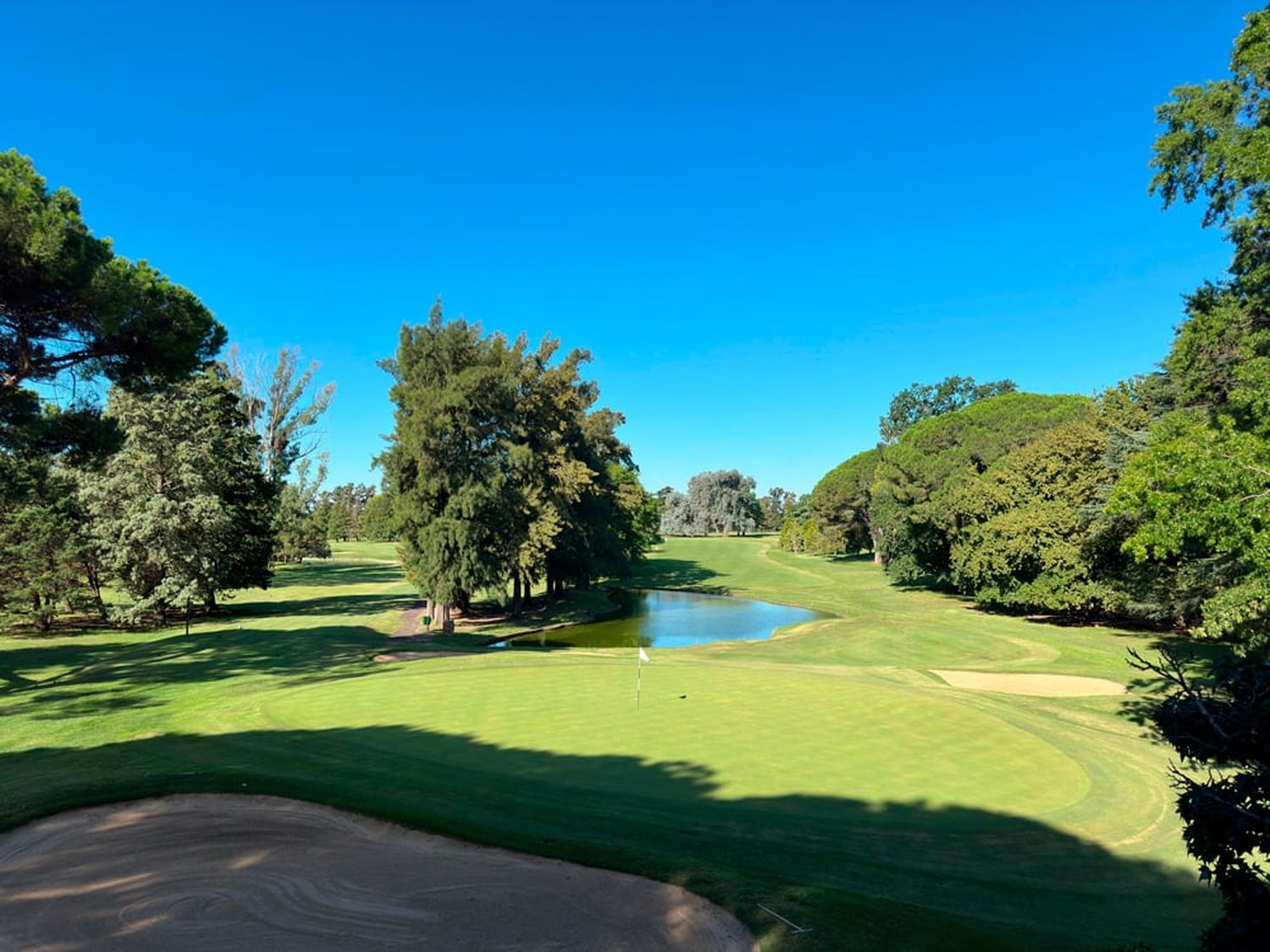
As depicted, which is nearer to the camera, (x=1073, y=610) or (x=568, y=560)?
(x=1073, y=610)

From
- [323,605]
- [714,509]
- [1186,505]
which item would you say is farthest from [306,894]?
[714,509]

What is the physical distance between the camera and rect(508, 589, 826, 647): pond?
120 feet

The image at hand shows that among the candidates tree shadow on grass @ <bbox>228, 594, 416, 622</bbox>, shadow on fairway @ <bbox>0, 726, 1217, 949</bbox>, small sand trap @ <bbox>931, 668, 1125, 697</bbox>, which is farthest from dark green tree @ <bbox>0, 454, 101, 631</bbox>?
small sand trap @ <bbox>931, 668, 1125, 697</bbox>

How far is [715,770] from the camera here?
11.9 meters

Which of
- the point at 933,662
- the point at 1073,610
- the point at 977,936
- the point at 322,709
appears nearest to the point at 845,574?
the point at 1073,610

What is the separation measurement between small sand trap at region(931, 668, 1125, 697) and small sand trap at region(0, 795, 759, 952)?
18.6 meters

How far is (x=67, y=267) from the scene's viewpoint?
52.3ft

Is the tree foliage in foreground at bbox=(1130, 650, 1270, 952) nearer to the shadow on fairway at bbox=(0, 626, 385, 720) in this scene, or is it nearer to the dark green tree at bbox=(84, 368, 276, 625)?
the shadow on fairway at bbox=(0, 626, 385, 720)

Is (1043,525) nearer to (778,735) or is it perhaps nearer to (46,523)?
(778,735)

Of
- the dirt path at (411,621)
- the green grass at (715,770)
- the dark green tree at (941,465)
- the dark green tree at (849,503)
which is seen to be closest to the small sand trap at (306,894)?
the green grass at (715,770)

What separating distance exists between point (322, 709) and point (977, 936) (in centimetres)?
1445

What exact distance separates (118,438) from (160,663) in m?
7.99

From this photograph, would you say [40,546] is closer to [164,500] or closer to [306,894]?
[164,500]

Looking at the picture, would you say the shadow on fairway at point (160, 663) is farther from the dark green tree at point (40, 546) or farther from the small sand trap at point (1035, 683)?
the small sand trap at point (1035, 683)
